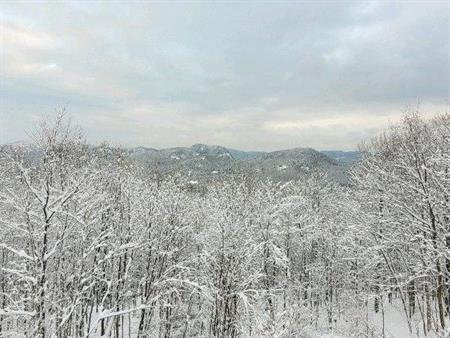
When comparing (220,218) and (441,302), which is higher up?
(220,218)

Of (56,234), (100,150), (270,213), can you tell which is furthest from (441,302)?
(100,150)

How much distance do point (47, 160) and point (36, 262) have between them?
3.61 m

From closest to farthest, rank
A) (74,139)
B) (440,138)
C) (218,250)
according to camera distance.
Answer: (74,139)
(440,138)
(218,250)

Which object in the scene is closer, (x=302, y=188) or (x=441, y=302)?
(x=441, y=302)

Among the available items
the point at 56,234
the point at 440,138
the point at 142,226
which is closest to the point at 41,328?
the point at 56,234

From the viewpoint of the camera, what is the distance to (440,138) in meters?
17.3

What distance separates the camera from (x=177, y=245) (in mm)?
24109

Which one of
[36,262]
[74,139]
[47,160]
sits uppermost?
[74,139]

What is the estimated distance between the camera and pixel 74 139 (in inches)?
574

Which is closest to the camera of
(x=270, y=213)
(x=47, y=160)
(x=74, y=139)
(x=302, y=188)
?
(x=47, y=160)

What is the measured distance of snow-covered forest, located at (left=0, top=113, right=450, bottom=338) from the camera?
12055 mm

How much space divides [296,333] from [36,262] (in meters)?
15.3

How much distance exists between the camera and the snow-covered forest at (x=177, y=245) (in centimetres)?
1205

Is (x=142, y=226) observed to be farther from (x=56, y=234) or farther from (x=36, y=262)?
(x=36, y=262)
